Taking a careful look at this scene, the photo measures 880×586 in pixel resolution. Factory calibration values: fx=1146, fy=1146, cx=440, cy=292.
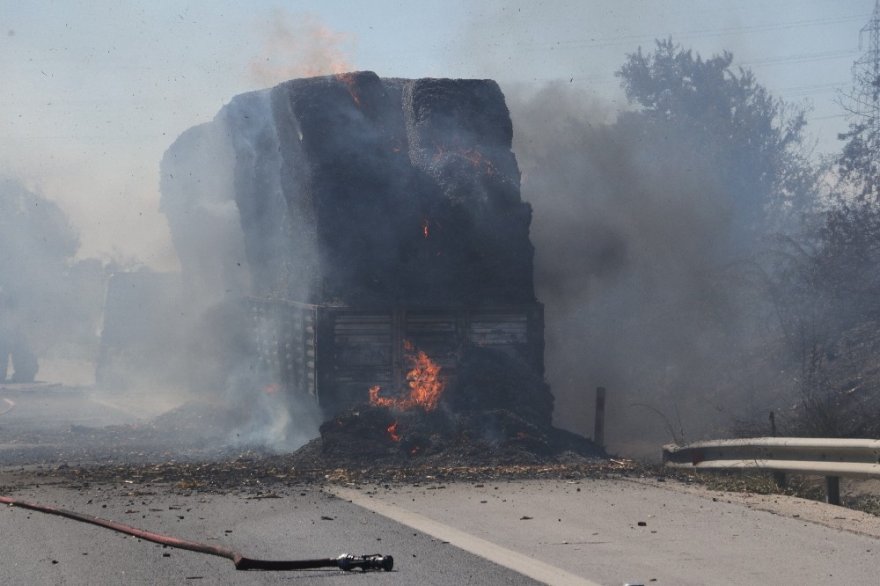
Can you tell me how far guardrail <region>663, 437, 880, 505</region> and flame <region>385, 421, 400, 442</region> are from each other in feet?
12.5

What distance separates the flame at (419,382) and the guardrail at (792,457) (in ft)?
17.3

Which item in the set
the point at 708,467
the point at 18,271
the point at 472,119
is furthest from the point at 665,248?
the point at 18,271

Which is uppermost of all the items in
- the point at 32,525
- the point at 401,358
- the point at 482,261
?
the point at 482,261

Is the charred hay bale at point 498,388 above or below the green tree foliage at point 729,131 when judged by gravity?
below

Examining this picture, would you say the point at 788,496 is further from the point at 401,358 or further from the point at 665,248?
the point at 665,248

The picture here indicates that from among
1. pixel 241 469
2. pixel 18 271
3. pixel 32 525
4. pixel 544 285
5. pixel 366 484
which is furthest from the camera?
pixel 18 271

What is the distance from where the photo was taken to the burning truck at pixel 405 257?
17844 mm

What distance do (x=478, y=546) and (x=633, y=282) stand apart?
1910cm

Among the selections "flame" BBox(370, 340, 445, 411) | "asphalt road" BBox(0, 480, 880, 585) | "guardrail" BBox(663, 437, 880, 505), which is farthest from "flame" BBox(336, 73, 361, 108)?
"asphalt road" BBox(0, 480, 880, 585)

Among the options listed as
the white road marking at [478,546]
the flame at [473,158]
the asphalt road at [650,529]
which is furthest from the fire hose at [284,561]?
the flame at [473,158]

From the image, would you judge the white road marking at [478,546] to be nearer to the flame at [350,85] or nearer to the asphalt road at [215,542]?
the asphalt road at [215,542]

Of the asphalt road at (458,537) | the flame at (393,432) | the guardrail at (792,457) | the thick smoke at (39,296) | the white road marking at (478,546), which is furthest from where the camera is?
the thick smoke at (39,296)

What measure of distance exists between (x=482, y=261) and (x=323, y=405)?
3426 mm

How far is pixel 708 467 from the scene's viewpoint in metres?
12.5
